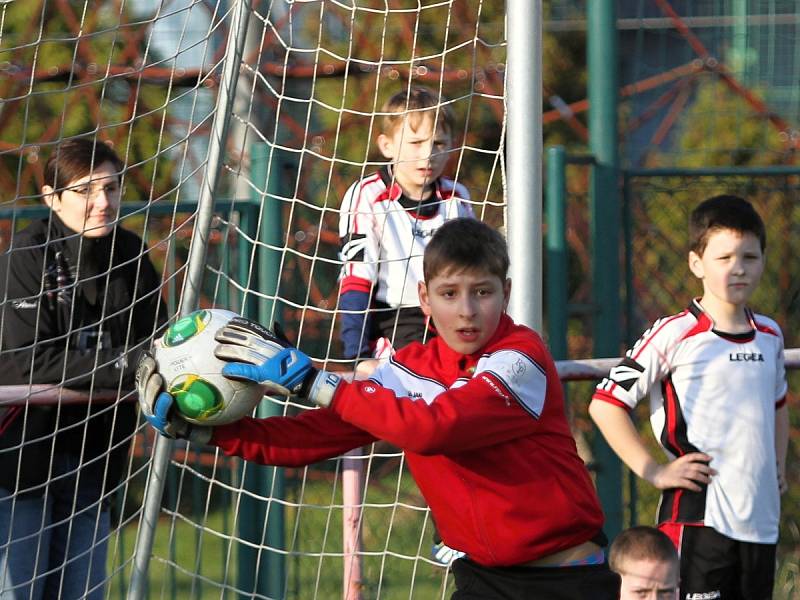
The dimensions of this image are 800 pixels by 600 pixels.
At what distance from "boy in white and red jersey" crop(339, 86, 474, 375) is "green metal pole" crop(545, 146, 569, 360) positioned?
0.59 m

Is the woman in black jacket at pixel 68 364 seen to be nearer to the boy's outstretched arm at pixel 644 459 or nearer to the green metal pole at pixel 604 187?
the boy's outstretched arm at pixel 644 459

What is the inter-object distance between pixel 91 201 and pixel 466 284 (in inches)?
56.2

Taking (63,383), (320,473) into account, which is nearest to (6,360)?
(63,383)

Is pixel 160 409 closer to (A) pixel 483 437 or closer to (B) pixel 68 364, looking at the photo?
(A) pixel 483 437

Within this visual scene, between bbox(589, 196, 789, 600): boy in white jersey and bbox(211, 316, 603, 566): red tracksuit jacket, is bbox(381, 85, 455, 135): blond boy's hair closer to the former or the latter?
bbox(589, 196, 789, 600): boy in white jersey

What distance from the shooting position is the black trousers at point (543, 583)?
131 inches

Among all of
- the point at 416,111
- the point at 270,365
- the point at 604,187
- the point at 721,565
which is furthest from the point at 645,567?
the point at 604,187

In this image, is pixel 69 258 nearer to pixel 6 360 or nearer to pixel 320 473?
pixel 6 360

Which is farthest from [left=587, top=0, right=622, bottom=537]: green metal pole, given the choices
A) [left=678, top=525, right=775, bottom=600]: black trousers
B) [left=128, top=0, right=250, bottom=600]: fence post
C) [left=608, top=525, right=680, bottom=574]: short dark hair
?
[left=128, top=0, right=250, bottom=600]: fence post

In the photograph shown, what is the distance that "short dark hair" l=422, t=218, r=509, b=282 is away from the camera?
3227 mm

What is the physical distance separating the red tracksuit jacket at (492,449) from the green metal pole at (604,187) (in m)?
1.83

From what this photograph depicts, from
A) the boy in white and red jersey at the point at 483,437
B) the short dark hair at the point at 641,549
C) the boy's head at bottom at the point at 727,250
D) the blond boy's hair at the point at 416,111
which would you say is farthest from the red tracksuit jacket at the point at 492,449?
the blond boy's hair at the point at 416,111

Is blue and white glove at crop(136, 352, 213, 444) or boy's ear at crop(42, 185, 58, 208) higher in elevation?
boy's ear at crop(42, 185, 58, 208)

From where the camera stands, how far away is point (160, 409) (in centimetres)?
312
